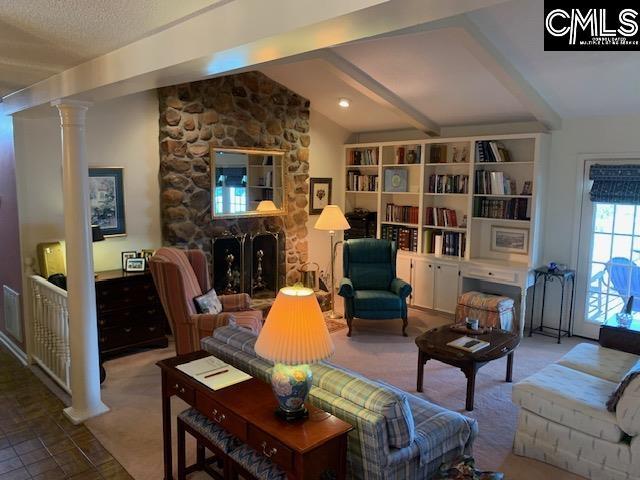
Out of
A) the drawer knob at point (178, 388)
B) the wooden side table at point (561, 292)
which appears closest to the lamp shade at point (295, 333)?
the drawer knob at point (178, 388)

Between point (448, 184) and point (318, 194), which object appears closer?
point (448, 184)

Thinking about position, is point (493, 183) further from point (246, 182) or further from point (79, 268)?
point (79, 268)

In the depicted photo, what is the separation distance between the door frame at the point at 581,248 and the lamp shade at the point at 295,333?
4.26 m

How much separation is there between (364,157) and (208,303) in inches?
137

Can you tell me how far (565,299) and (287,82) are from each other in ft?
13.4

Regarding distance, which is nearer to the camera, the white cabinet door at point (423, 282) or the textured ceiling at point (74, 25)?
the textured ceiling at point (74, 25)

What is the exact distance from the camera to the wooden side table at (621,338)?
388 centimetres

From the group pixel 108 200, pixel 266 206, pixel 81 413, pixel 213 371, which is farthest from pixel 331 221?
pixel 213 371

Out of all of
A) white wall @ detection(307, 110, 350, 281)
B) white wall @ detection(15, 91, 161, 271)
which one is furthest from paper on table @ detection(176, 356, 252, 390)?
white wall @ detection(307, 110, 350, 281)

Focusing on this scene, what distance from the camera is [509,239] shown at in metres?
5.79

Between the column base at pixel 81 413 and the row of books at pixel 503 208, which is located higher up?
the row of books at pixel 503 208

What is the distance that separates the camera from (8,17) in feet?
6.97

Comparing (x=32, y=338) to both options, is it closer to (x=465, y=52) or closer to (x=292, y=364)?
(x=292, y=364)

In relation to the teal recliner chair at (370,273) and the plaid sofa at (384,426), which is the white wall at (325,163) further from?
the plaid sofa at (384,426)
